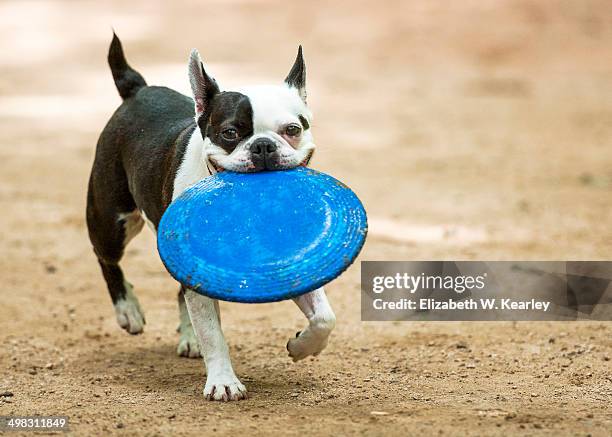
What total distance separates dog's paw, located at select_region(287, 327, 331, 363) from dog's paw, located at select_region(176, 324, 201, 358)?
4.45 ft

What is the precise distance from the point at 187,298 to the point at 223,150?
0.85m

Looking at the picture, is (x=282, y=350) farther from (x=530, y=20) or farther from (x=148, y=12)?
(x=148, y=12)

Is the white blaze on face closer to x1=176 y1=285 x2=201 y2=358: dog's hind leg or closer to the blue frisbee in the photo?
the blue frisbee

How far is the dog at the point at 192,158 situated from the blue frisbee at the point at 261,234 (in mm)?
145

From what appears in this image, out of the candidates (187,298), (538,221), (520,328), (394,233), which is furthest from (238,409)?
(538,221)

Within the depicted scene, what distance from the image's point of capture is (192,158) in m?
5.81

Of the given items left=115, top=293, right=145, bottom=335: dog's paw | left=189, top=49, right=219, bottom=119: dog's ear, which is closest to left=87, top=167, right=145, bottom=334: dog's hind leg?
left=115, top=293, right=145, bottom=335: dog's paw

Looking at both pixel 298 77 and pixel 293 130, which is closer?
pixel 293 130

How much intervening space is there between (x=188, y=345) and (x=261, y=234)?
1804 millimetres

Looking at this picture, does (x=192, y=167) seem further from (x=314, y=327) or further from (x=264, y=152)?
(x=314, y=327)

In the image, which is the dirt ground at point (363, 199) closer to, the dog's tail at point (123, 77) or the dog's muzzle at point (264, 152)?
the dog's muzzle at point (264, 152)

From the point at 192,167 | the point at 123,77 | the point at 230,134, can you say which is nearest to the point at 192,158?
the point at 192,167

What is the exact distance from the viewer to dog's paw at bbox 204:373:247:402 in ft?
18.0

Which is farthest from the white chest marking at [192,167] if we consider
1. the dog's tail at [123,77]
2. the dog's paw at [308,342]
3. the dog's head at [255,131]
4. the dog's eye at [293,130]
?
the dog's tail at [123,77]
